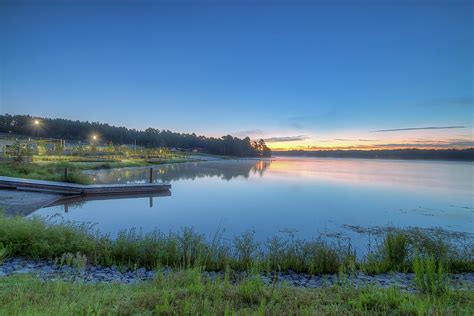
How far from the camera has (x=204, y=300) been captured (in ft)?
7.97

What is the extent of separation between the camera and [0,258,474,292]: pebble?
11.4 feet

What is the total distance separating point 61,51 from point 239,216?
1653 cm

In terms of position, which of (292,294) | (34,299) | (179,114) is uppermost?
(179,114)

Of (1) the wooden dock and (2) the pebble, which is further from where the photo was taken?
(1) the wooden dock

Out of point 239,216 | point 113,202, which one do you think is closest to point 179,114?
point 113,202

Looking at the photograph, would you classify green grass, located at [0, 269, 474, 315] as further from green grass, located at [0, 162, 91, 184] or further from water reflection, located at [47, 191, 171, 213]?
green grass, located at [0, 162, 91, 184]

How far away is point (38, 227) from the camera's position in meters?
4.62

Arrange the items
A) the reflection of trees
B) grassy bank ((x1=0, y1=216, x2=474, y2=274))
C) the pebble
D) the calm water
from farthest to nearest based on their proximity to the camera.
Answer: the reflection of trees, the calm water, grassy bank ((x1=0, y1=216, x2=474, y2=274)), the pebble

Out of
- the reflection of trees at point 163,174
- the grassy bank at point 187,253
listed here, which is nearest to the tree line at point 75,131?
the reflection of trees at point 163,174

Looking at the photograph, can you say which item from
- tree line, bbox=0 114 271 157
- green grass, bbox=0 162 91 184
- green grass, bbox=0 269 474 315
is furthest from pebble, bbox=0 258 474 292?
tree line, bbox=0 114 271 157

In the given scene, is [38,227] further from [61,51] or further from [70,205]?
[61,51]

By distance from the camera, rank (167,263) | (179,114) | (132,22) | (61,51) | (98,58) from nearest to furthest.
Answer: (167,263), (132,22), (61,51), (98,58), (179,114)

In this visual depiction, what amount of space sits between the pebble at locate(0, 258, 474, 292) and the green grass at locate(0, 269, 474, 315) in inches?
21.3

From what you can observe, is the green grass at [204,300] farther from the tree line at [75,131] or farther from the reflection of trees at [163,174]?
the tree line at [75,131]
